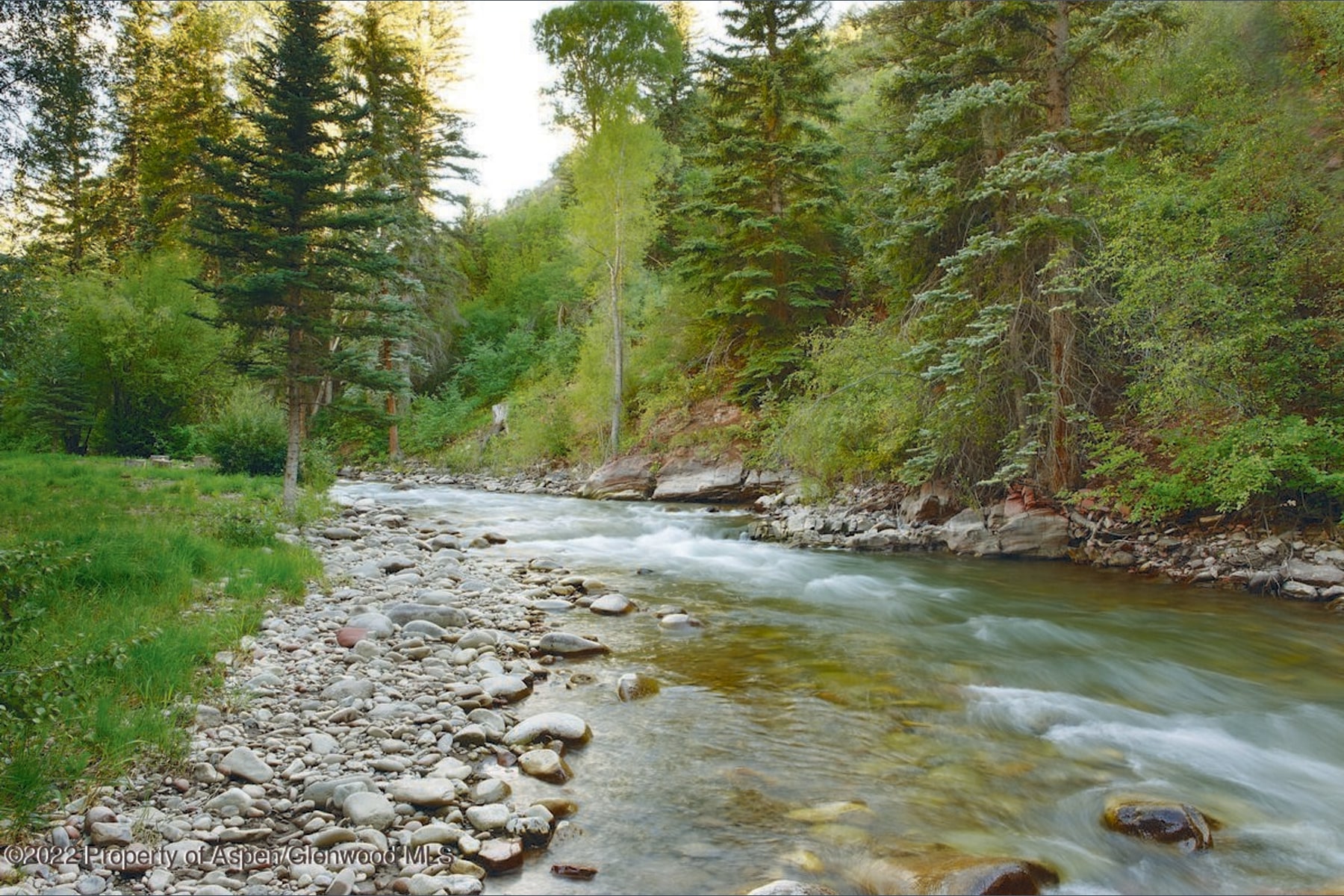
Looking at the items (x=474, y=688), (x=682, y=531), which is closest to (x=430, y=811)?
(x=474, y=688)

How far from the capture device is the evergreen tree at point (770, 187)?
→ 17562mm

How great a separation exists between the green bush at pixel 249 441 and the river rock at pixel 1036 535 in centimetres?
1485

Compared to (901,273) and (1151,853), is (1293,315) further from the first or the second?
(1151,853)

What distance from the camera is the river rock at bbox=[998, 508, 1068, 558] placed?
9.95m

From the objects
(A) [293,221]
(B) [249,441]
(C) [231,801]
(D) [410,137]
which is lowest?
(C) [231,801]

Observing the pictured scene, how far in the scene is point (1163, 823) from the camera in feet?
11.4

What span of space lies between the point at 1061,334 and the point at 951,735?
7685mm

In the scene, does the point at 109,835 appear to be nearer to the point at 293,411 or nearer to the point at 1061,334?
the point at 293,411

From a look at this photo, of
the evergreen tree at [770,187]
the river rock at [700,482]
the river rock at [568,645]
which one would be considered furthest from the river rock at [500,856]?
the evergreen tree at [770,187]

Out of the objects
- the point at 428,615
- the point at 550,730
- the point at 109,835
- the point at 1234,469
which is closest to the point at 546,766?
the point at 550,730

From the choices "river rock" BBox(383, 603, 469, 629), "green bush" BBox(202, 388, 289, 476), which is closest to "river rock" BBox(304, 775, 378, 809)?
"river rock" BBox(383, 603, 469, 629)

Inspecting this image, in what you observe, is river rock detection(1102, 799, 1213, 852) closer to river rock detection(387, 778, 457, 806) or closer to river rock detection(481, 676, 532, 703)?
river rock detection(387, 778, 457, 806)

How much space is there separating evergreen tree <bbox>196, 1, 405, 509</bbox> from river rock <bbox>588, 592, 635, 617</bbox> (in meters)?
5.12

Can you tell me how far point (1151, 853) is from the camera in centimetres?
335
